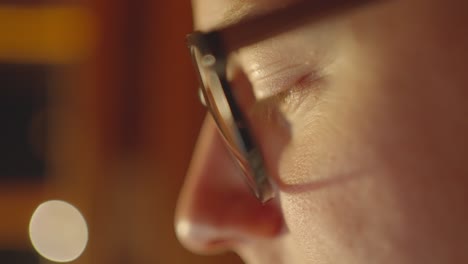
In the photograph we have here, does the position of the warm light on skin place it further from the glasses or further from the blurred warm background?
the glasses

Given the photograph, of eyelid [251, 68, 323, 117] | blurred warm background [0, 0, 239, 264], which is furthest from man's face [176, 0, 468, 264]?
blurred warm background [0, 0, 239, 264]

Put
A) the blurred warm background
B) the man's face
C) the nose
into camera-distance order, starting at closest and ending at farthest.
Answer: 1. the man's face
2. the nose
3. the blurred warm background

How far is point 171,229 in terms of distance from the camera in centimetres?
153

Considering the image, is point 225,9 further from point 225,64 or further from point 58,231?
point 58,231

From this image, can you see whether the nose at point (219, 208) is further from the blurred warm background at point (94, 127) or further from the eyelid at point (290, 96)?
the blurred warm background at point (94, 127)

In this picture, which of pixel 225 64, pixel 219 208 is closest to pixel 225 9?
pixel 225 64

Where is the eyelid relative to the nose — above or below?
above

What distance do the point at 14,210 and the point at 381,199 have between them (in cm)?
130

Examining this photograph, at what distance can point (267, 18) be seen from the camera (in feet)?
1.71

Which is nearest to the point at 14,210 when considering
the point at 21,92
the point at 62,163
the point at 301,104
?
the point at 62,163

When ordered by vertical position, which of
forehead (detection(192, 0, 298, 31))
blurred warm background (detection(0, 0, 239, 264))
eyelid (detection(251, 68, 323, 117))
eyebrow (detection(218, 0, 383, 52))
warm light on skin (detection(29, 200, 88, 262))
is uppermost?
forehead (detection(192, 0, 298, 31))

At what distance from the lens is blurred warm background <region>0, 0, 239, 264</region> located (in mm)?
1552

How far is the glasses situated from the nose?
0.02m

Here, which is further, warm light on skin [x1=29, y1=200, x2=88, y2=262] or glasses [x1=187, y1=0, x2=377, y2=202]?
warm light on skin [x1=29, y1=200, x2=88, y2=262]
